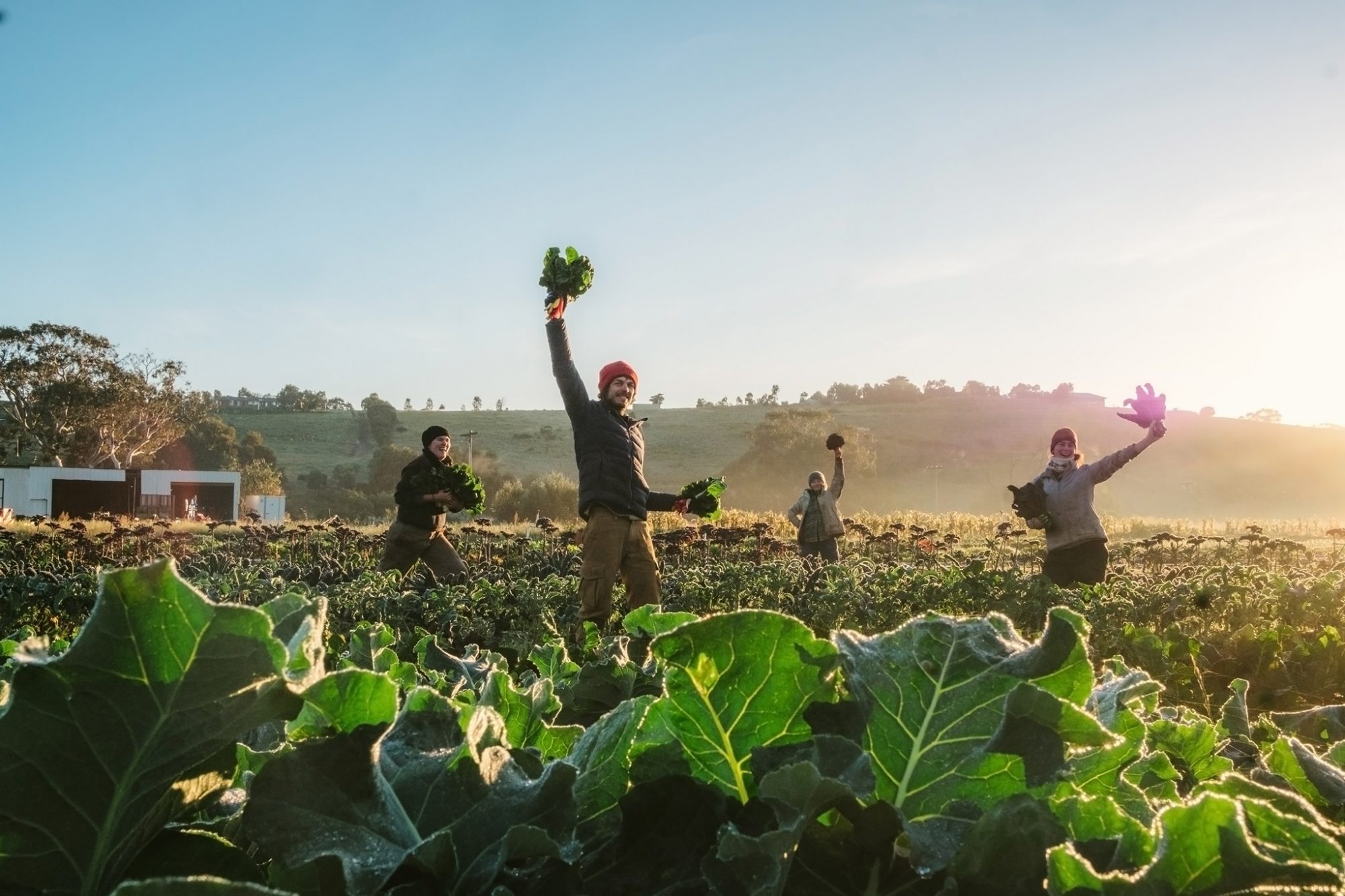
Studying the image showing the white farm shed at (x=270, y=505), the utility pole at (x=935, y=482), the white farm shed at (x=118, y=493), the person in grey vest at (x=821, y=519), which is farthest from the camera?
the utility pole at (x=935, y=482)

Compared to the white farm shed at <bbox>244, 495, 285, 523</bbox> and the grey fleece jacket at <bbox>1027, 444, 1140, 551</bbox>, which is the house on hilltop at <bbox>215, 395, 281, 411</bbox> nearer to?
the white farm shed at <bbox>244, 495, 285, 523</bbox>

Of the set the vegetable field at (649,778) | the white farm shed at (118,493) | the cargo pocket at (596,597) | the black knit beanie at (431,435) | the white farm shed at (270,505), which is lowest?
the white farm shed at (270,505)

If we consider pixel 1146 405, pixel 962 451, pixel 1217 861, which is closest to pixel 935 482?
pixel 962 451

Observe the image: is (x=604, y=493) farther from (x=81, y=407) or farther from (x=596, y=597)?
(x=81, y=407)

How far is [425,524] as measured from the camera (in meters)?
10.6

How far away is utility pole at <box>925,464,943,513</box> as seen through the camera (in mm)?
79131

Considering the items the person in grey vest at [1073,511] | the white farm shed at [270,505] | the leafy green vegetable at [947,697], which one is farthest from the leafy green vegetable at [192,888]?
the white farm shed at [270,505]

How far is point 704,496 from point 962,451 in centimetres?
8936

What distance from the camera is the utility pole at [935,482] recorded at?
260ft

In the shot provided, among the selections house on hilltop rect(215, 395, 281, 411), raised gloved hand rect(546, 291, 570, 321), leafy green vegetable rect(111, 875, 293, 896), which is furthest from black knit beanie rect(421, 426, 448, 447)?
house on hilltop rect(215, 395, 281, 411)

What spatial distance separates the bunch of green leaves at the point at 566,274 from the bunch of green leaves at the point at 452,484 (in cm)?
233

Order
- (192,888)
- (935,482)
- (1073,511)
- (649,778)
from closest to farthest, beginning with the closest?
(192,888) < (649,778) < (1073,511) < (935,482)

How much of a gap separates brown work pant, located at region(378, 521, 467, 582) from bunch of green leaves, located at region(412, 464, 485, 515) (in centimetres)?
67

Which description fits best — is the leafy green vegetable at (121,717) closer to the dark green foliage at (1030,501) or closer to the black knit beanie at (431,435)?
the dark green foliage at (1030,501)
